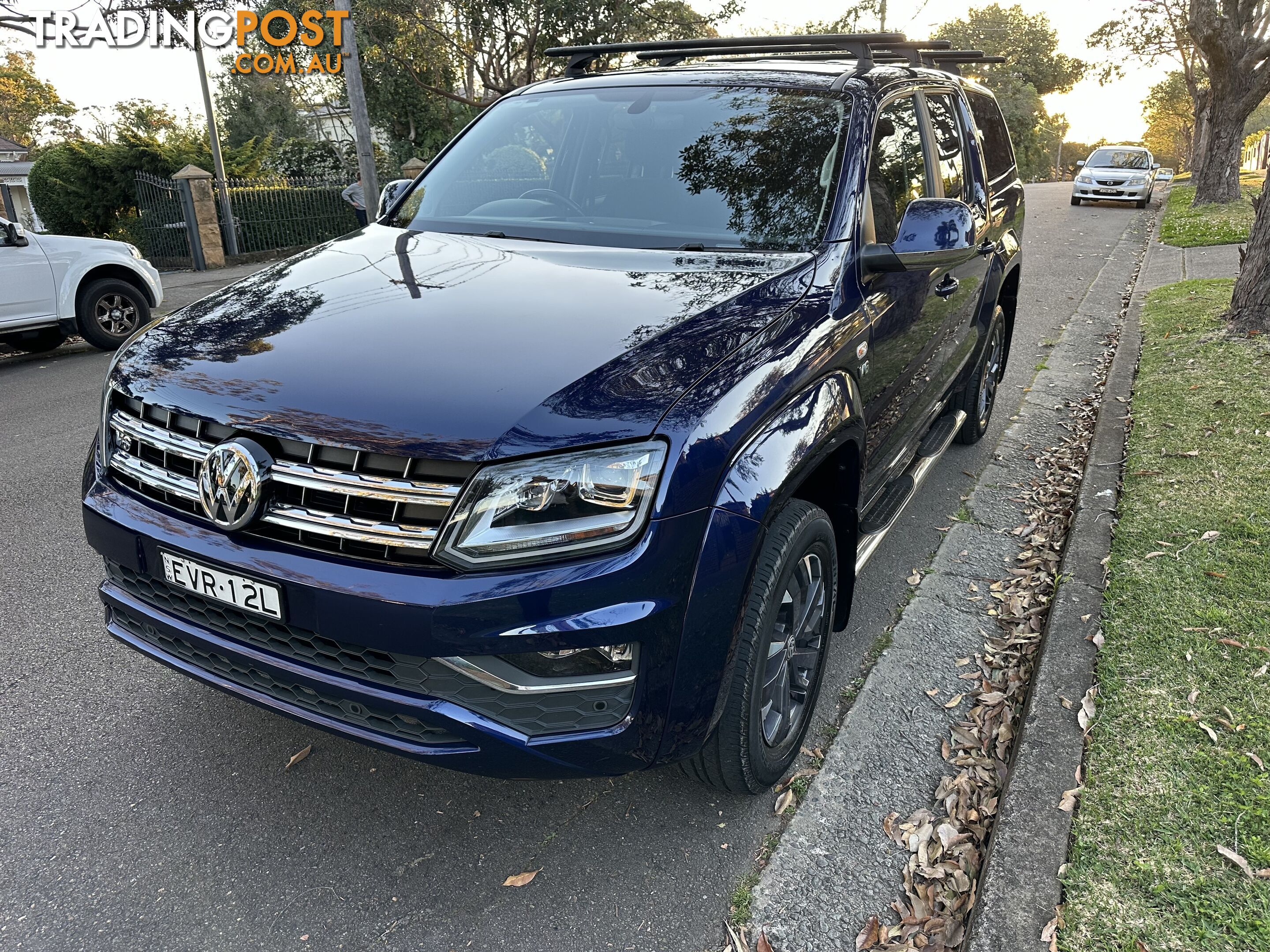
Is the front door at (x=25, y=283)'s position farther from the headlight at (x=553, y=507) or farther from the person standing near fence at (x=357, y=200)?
the headlight at (x=553, y=507)

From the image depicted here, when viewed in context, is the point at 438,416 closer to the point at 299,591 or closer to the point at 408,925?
the point at 299,591

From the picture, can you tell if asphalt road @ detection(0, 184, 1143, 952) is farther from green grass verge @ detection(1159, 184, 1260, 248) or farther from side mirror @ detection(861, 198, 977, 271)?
green grass verge @ detection(1159, 184, 1260, 248)

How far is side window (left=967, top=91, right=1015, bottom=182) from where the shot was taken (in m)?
5.17

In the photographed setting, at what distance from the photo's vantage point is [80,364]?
28.5 feet

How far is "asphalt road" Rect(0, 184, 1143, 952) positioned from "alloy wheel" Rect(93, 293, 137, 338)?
6.61m

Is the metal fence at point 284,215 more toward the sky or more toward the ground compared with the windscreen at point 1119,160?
more toward the ground

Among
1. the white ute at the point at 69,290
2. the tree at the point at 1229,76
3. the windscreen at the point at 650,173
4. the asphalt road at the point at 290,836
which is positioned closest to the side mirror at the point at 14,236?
the white ute at the point at 69,290

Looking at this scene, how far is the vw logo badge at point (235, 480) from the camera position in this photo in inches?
82.5

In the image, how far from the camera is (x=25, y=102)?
55969mm

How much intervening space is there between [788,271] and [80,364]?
816 cm

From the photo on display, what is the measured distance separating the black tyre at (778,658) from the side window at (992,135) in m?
3.39

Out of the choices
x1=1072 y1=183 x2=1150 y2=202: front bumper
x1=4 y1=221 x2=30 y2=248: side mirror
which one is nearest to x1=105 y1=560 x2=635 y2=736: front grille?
x1=4 y1=221 x2=30 y2=248: side mirror

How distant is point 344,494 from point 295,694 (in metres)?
0.55

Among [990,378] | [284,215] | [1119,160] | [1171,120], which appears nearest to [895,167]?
[990,378]
